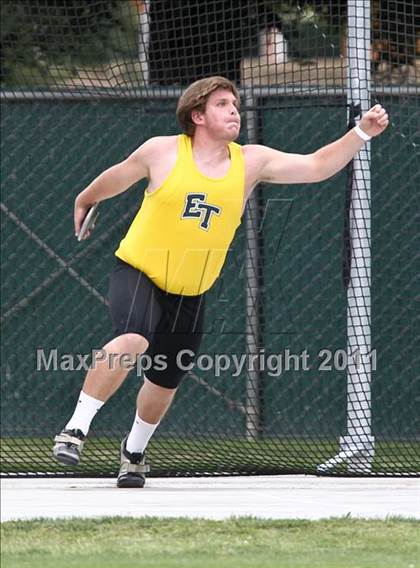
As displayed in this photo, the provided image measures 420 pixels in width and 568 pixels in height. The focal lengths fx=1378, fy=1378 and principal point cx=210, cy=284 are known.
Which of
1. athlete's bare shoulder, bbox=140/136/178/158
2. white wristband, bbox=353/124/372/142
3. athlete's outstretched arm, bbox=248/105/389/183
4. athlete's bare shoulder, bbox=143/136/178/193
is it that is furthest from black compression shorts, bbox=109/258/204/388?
white wristband, bbox=353/124/372/142

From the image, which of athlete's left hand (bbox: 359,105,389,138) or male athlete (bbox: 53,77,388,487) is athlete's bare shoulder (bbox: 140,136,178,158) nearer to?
male athlete (bbox: 53,77,388,487)

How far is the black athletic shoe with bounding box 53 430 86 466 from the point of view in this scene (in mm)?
6004

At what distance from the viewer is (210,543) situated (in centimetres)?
524

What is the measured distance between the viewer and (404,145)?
364 inches

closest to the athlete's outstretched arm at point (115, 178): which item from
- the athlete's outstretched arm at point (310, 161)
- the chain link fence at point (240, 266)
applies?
the athlete's outstretched arm at point (310, 161)

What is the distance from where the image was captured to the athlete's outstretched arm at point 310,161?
6505 mm

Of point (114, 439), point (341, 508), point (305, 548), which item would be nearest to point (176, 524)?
point (305, 548)

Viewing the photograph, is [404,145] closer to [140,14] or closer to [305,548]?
[140,14]

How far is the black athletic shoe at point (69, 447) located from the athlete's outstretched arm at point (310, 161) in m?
1.56

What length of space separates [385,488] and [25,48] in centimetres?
516

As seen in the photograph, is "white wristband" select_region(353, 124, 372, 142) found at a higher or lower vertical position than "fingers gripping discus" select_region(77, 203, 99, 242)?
higher

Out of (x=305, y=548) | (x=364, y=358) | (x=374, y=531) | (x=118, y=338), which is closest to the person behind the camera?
(x=305, y=548)

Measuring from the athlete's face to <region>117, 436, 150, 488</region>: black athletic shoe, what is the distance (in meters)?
1.77

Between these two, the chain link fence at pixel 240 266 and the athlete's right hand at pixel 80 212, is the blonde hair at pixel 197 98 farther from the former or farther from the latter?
the chain link fence at pixel 240 266
